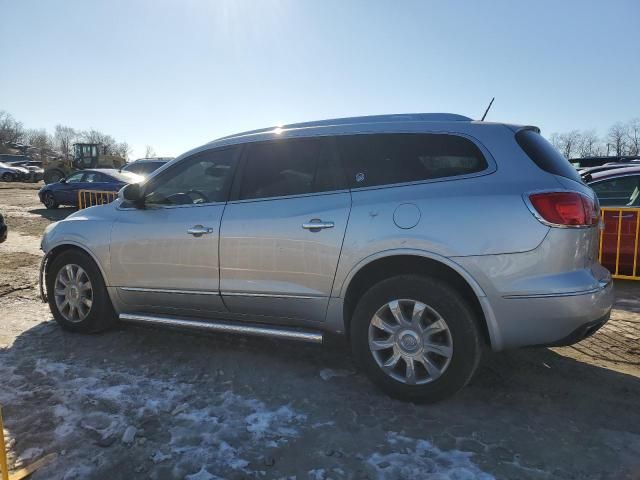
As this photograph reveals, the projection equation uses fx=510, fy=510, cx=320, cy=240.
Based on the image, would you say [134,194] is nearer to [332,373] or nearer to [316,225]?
[316,225]

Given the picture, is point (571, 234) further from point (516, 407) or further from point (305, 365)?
point (305, 365)

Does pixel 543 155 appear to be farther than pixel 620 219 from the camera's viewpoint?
No

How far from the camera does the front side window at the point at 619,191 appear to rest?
6.93 meters

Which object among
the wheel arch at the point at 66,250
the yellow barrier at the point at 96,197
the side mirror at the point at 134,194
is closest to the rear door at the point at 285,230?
the side mirror at the point at 134,194

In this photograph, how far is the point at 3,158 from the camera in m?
49.2

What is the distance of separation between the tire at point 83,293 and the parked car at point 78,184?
10.7 m

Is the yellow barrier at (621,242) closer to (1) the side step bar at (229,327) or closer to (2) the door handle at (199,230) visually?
(1) the side step bar at (229,327)

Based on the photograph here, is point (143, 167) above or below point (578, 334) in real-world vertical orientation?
above

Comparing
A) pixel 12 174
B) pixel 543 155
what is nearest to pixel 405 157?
pixel 543 155

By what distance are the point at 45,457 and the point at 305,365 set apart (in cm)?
184

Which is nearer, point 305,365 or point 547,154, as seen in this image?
point 547,154

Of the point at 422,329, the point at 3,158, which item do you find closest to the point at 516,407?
the point at 422,329

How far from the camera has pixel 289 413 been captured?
3.15 meters

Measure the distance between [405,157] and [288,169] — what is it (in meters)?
0.89
